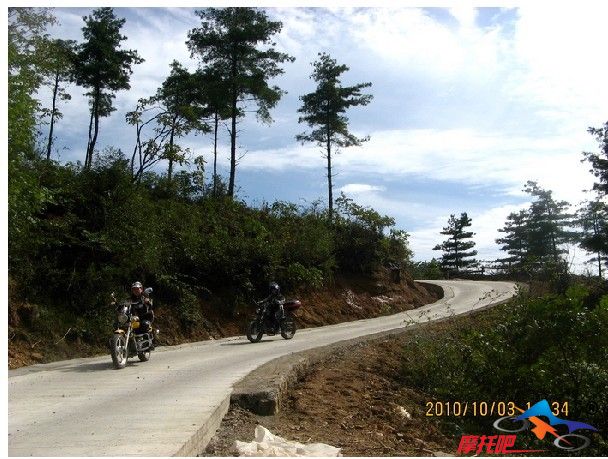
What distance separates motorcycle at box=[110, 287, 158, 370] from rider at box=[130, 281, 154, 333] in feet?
0.26

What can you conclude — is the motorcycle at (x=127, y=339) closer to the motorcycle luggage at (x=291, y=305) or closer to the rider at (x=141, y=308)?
the rider at (x=141, y=308)

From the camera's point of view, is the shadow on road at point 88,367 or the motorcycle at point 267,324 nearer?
the shadow on road at point 88,367

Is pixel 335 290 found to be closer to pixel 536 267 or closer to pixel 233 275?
pixel 233 275

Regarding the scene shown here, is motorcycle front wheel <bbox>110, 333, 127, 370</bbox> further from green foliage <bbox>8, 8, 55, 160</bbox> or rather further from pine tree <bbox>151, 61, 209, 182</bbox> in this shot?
pine tree <bbox>151, 61, 209, 182</bbox>

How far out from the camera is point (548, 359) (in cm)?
888

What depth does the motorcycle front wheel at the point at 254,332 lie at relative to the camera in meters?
16.5

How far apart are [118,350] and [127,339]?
0.36 m

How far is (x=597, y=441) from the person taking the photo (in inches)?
329

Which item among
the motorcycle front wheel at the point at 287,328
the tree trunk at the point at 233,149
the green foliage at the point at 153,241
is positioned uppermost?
the tree trunk at the point at 233,149

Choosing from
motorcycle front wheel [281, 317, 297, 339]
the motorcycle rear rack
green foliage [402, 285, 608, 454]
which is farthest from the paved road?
green foliage [402, 285, 608, 454]

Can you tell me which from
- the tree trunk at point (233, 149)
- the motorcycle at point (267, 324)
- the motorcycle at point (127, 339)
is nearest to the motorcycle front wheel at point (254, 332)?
the motorcycle at point (267, 324)

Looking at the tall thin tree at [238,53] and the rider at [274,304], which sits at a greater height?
the tall thin tree at [238,53]

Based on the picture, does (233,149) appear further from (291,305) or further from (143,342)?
(143,342)
